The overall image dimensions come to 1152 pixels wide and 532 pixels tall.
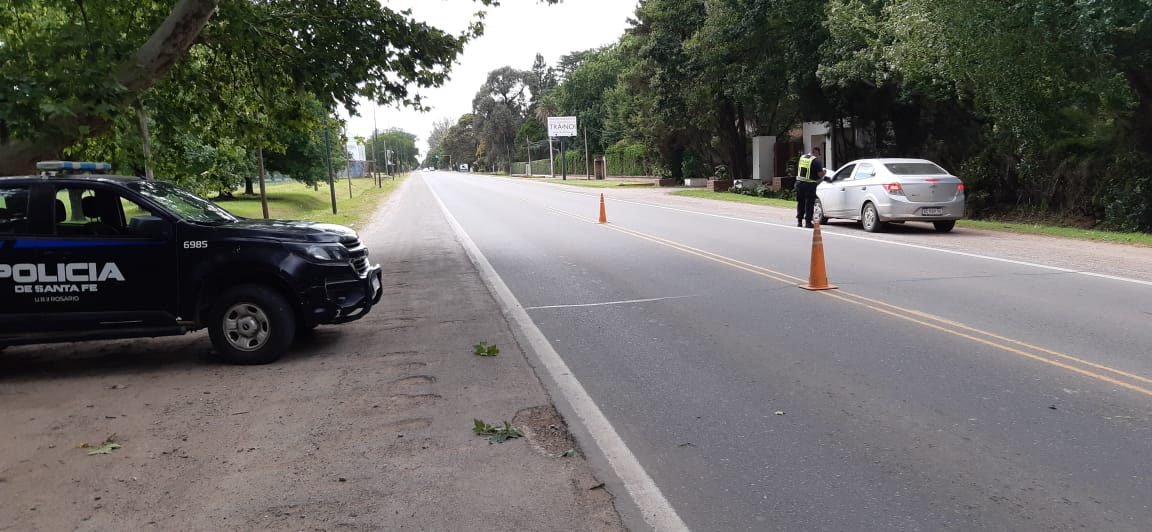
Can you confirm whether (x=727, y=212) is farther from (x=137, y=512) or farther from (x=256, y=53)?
(x=137, y=512)

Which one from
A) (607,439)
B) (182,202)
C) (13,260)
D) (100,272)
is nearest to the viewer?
(607,439)

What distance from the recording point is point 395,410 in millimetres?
5750

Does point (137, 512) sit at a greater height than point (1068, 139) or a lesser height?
lesser

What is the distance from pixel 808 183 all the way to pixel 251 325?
14.3m

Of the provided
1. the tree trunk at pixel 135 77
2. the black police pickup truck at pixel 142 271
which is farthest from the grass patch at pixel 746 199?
the black police pickup truck at pixel 142 271

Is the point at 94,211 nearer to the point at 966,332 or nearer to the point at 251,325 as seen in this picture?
the point at 251,325

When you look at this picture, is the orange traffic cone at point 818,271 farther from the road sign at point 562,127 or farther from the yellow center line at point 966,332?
the road sign at point 562,127

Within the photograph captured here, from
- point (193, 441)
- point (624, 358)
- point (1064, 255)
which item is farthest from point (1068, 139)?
point (193, 441)

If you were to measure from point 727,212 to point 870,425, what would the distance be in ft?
65.3

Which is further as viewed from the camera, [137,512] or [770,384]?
[770,384]

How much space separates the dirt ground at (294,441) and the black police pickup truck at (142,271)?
1.37 feet

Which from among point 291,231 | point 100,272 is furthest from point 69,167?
point 291,231

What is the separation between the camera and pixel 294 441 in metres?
5.16

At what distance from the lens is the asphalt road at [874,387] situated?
4.05 m
